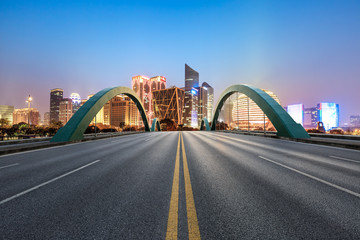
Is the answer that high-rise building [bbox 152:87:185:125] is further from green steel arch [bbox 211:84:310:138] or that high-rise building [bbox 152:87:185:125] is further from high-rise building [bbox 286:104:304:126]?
green steel arch [bbox 211:84:310:138]

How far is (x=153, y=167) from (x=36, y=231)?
3.45 metres

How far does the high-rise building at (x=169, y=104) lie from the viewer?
160m

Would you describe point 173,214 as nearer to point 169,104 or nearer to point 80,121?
point 80,121

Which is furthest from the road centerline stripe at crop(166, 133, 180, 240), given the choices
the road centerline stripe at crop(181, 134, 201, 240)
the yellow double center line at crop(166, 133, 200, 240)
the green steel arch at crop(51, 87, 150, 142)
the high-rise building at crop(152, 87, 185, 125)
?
the high-rise building at crop(152, 87, 185, 125)

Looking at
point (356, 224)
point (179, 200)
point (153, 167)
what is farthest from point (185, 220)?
point (153, 167)

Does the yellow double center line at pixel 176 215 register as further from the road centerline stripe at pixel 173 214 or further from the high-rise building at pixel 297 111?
the high-rise building at pixel 297 111

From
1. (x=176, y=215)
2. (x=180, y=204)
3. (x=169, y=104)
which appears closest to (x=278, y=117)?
Answer: (x=180, y=204)

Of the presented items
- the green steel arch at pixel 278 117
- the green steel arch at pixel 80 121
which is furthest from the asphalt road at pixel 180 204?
the green steel arch at pixel 278 117

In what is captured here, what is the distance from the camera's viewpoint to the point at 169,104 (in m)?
162

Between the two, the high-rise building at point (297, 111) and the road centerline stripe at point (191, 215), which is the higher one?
the high-rise building at point (297, 111)

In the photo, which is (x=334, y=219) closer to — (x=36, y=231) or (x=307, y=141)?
(x=36, y=231)

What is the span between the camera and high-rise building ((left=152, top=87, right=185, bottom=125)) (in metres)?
160

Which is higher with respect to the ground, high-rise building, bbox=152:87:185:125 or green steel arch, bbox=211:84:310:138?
high-rise building, bbox=152:87:185:125

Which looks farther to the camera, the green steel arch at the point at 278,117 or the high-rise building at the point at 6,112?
the high-rise building at the point at 6,112
